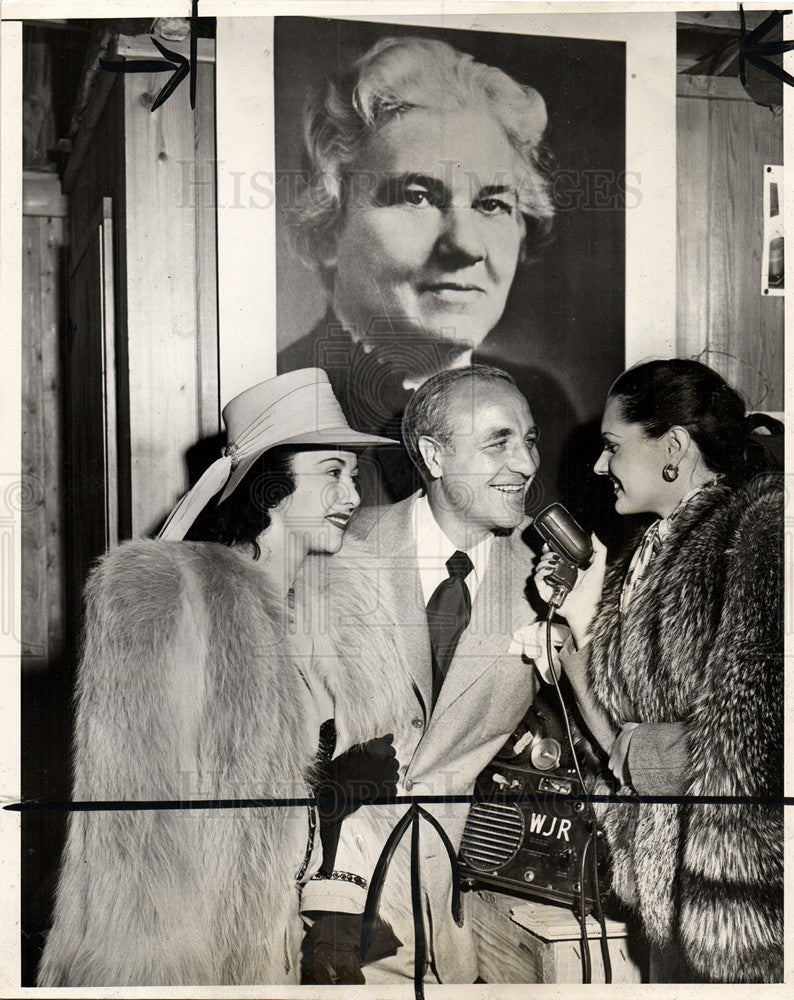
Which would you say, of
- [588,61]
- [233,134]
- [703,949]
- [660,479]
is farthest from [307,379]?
[703,949]

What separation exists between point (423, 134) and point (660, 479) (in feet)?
2.36

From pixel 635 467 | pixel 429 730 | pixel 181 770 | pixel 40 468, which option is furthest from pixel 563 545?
pixel 40 468

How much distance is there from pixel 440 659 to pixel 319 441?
426 mm

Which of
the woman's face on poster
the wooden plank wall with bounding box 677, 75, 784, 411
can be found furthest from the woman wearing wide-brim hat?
the wooden plank wall with bounding box 677, 75, 784, 411

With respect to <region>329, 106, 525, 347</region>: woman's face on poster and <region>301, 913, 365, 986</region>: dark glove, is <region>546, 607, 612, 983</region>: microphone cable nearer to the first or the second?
<region>301, 913, 365, 986</region>: dark glove

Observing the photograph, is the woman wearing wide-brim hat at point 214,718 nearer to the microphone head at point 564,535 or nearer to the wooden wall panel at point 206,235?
the wooden wall panel at point 206,235

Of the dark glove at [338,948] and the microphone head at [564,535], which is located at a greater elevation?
the microphone head at [564,535]

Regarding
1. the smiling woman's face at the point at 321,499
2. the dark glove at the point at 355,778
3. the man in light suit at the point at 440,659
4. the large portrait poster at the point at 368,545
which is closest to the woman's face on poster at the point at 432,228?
the large portrait poster at the point at 368,545

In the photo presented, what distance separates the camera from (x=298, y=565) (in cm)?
150

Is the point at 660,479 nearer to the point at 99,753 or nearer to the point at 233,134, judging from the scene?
the point at 233,134

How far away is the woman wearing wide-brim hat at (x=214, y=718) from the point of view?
4.82ft

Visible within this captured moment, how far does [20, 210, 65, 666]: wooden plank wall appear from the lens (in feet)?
4.95

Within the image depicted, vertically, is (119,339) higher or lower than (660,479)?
higher

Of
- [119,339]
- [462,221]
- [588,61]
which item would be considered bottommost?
[119,339]
